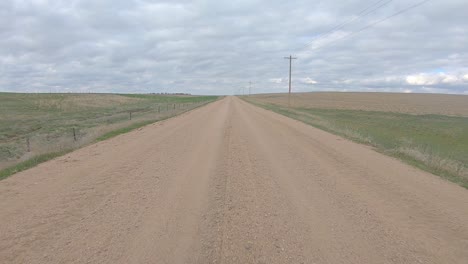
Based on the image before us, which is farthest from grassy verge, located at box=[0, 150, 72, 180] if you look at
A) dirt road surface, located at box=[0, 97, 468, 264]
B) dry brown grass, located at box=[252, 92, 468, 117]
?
dry brown grass, located at box=[252, 92, 468, 117]

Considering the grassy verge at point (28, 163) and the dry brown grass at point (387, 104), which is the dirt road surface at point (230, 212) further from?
→ the dry brown grass at point (387, 104)

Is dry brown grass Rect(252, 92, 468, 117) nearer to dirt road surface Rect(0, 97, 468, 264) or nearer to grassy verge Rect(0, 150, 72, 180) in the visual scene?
dirt road surface Rect(0, 97, 468, 264)

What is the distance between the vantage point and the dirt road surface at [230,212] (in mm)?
4219

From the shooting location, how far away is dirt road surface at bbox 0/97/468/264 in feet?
13.8

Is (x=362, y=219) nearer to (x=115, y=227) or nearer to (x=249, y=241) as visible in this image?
(x=249, y=241)

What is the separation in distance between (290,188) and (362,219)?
1896 mm

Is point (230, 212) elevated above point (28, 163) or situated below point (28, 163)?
above

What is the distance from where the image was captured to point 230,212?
5590 mm

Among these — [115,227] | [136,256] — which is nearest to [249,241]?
[136,256]

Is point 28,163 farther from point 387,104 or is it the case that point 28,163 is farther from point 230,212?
point 387,104

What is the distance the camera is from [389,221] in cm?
531

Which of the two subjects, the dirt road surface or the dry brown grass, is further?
the dry brown grass

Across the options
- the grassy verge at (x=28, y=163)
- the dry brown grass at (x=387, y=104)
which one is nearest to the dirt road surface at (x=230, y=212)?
the grassy verge at (x=28, y=163)

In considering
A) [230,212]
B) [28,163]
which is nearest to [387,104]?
[28,163]
